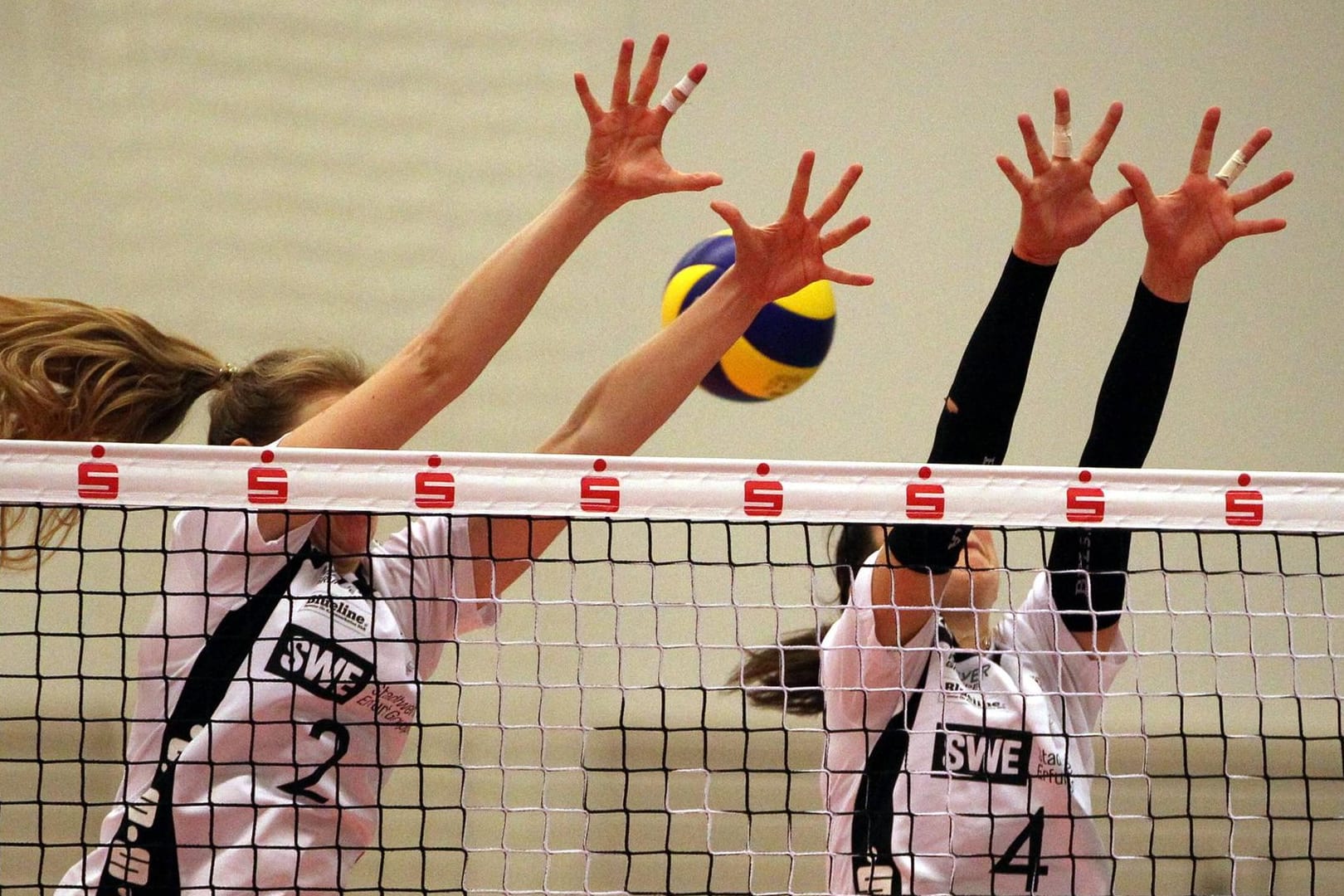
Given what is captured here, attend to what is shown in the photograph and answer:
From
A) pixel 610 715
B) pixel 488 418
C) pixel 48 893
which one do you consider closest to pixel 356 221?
pixel 488 418

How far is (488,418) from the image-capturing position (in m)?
4.09

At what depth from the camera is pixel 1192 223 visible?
176 cm

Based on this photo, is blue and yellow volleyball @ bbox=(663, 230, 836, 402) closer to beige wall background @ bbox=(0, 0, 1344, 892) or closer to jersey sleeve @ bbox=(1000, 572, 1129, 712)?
jersey sleeve @ bbox=(1000, 572, 1129, 712)

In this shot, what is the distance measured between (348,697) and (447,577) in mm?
241

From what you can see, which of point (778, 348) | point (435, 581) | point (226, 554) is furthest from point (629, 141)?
point (226, 554)

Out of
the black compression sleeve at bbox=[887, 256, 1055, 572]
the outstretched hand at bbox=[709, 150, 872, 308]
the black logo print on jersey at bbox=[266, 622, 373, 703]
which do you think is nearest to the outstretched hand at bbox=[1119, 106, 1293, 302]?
the black compression sleeve at bbox=[887, 256, 1055, 572]

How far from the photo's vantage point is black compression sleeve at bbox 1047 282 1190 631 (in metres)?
1.77

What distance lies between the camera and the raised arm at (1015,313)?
5.61 feet

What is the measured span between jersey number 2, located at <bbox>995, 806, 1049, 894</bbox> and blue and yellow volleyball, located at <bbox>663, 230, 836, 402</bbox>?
0.81 meters

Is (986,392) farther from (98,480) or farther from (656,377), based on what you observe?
(98,480)

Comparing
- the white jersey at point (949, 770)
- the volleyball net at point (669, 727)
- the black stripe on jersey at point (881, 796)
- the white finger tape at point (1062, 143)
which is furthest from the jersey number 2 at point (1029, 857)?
the volleyball net at point (669, 727)

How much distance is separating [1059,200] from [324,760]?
1.15 metres

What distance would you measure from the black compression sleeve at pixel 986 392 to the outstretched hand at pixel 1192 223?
14cm

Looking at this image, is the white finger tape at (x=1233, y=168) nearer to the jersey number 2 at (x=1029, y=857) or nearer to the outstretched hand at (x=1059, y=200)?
the outstretched hand at (x=1059, y=200)
